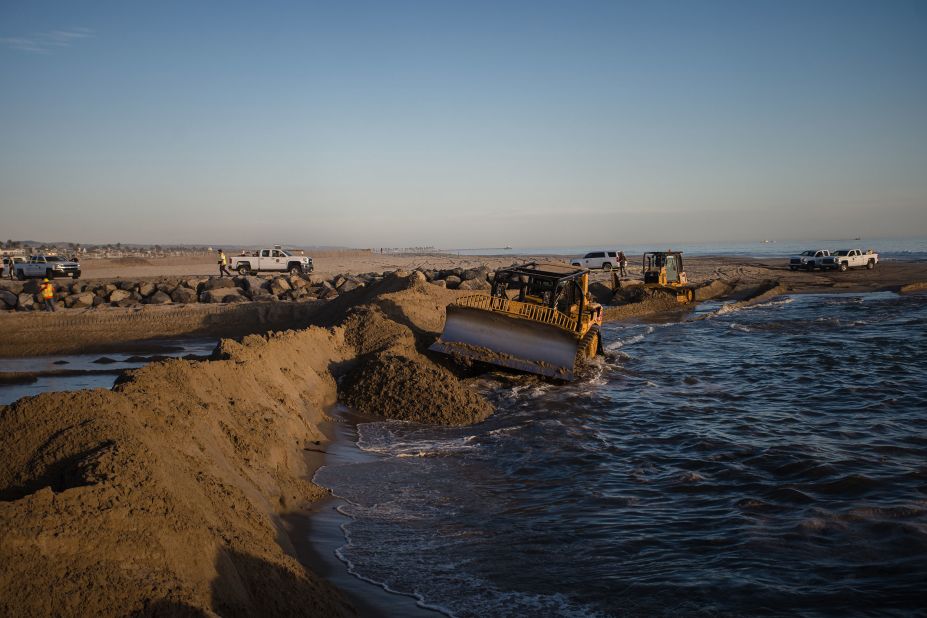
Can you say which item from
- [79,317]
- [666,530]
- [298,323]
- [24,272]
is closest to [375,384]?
[666,530]

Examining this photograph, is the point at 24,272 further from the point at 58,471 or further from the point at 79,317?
the point at 58,471

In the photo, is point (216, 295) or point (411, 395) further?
point (216, 295)

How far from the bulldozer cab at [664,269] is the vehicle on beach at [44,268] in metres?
29.9

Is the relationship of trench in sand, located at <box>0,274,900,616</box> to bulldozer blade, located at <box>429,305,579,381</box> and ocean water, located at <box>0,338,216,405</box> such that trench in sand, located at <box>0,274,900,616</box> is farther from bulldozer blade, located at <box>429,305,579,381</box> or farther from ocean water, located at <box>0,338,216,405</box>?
ocean water, located at <box>0,338,216,405</box>

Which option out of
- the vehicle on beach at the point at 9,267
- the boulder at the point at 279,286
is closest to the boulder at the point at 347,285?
the boulder at the point at 279,286

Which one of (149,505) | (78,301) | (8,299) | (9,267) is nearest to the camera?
(149,505)

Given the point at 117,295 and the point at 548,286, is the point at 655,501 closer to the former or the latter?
the point at 548,286

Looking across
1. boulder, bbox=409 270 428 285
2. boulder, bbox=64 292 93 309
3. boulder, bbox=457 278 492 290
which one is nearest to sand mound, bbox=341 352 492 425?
boulder, bbox=409 270 428 285

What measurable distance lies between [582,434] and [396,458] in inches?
118

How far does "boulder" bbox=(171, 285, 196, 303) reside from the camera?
82.9 ft

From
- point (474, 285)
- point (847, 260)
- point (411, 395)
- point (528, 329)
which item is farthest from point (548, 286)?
point (847, 260)

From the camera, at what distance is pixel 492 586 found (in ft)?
17.0

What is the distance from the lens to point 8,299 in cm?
2416

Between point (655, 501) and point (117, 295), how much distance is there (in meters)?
24.0
